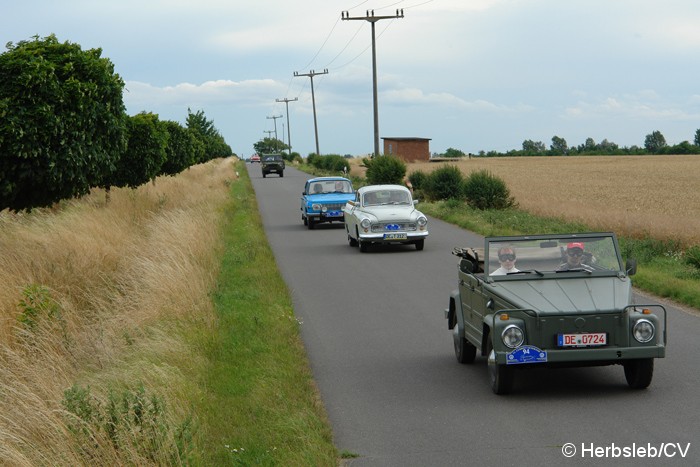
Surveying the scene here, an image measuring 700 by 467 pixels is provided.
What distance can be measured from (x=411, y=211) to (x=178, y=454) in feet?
57.6

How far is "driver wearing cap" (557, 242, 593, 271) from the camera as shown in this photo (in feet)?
30.9

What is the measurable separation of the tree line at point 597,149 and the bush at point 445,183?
99.3m

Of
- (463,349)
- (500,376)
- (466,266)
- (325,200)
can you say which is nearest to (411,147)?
(325,200)

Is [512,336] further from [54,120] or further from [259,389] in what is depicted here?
[54,120]

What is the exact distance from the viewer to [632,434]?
7273 mm

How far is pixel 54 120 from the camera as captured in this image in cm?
1667

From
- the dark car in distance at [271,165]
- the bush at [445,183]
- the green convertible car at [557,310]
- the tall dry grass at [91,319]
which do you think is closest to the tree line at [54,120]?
the tall dry grass at [91,319]

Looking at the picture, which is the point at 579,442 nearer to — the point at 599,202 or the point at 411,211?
the point at 411,211

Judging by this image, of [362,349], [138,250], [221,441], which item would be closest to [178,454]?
[221,441]

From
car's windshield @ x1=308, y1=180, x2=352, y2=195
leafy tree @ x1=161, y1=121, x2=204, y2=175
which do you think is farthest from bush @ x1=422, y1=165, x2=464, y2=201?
leafy tree @ x1=161, y1=121, x2=204, y2=175

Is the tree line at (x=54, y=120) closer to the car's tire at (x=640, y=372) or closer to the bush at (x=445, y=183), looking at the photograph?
the car's tire at (x=640, y=372)

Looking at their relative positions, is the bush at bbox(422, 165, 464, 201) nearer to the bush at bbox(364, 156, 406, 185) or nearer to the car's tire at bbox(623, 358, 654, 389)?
the bush at bbox(364, 156, 406, 185)

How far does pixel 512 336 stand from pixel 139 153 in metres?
24.8

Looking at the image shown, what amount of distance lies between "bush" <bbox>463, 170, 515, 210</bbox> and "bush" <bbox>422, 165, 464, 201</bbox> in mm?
4336
